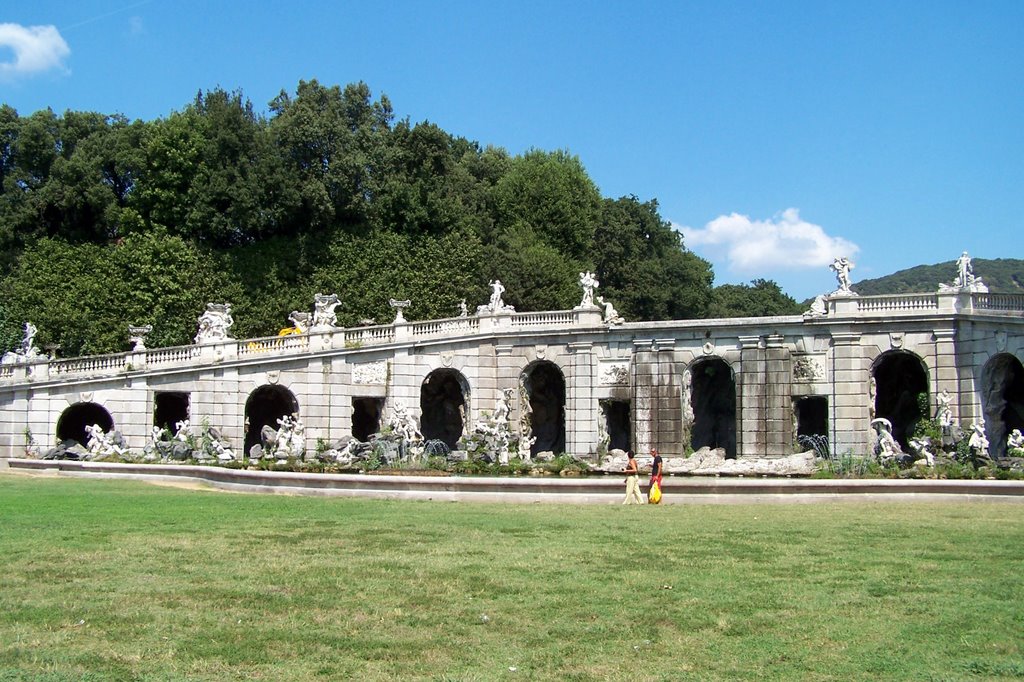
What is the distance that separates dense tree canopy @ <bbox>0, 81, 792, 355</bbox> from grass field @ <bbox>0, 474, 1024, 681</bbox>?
32.5m

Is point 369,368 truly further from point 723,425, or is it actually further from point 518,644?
point 518,644

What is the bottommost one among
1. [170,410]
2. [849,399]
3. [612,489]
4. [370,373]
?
[612,489]

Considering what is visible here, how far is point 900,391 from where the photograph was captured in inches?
1722

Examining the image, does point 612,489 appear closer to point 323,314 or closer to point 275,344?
point 323,314

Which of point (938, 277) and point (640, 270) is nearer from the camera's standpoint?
point (640, 270)

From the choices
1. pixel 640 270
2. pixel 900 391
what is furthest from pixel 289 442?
pixel 640 270

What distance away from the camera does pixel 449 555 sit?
17000 millimetres

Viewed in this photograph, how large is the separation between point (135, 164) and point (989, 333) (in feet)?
129

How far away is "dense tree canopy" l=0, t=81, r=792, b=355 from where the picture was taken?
52.1 m

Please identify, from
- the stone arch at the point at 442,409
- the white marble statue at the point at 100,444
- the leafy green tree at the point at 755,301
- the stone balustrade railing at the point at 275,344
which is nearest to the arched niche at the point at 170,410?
the stone balustrade railing at the point at 275,344

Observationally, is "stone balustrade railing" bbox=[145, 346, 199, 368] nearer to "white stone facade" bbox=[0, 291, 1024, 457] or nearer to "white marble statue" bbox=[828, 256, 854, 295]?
"white stone facade" bbox=[0, 291, 1024, 457]

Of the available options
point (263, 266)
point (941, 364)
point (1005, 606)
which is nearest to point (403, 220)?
point (263, 266)

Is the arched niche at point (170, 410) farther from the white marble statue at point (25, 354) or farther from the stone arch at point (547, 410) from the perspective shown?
the stone arch at point (547, 410)

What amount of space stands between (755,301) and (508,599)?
224 feet
